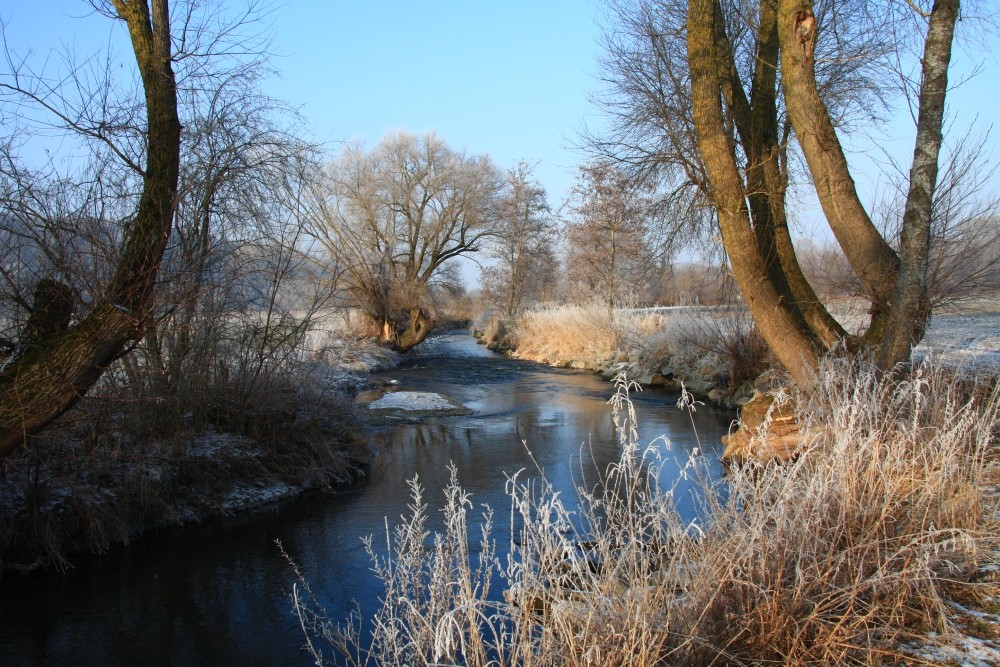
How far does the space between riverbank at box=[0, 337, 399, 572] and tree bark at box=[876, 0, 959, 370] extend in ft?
21.4

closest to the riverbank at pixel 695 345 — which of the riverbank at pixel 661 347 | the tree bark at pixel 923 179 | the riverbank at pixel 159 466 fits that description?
the riverbank at pixel 661 347

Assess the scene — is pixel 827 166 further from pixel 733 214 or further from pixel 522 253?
pixel 522 253

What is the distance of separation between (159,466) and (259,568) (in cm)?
209

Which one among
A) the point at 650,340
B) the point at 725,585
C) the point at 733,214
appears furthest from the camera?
the point at 650,340

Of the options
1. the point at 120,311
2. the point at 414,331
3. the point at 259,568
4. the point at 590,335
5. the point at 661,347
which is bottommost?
the point at 259,568

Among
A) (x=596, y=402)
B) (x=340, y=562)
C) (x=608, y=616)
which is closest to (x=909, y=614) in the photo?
(x=608, y=616)

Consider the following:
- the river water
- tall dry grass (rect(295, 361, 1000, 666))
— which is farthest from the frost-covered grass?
tall dry grass (rect(295, 361, 1000, 666))

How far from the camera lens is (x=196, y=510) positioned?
7.35m

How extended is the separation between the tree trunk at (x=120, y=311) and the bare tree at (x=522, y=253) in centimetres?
2856

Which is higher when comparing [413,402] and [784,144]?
[784,144]

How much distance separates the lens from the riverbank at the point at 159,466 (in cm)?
607

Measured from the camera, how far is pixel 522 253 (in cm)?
3688

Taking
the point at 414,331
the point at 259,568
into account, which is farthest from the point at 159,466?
the point at 414,331

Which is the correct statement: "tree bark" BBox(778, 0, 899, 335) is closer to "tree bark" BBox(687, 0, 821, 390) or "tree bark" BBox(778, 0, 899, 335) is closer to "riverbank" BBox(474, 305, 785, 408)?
"tree bark" BBox(687, 0, 821, 390)
